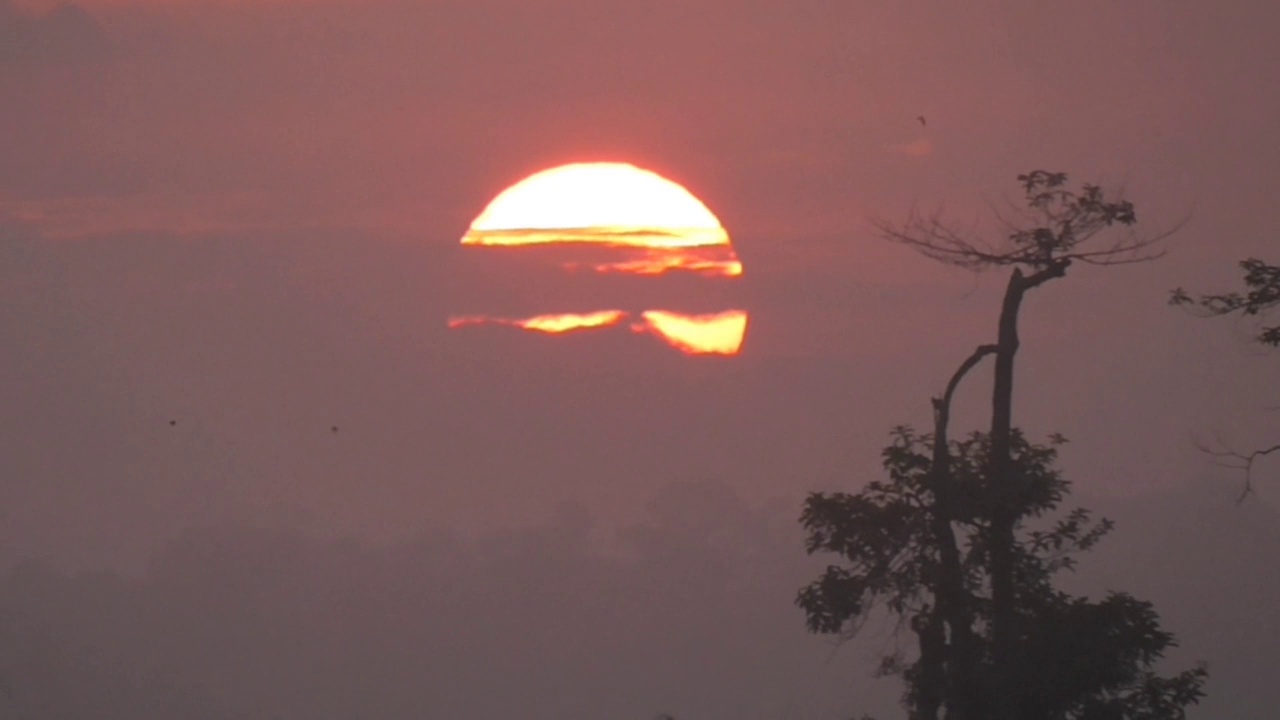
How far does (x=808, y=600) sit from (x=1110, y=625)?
5.95m

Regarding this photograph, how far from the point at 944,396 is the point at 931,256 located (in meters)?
2.82

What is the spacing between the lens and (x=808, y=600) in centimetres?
3359

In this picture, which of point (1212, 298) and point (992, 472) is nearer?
point (1212, 298)

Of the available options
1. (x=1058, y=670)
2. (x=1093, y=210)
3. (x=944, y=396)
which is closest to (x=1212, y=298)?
(x=1093, y=210)

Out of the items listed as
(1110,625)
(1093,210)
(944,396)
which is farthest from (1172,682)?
(1093,210)

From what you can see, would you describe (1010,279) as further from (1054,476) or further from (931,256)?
(1054,476)

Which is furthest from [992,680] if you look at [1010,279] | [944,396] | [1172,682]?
[1010,279]

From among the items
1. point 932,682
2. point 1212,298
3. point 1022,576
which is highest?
point 1212,298

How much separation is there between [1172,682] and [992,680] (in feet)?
12.0

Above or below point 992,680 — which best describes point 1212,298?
above

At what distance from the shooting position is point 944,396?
32.9 meters

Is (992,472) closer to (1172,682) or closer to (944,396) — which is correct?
(944,396)

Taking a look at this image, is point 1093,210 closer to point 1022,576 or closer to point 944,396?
point 944,396

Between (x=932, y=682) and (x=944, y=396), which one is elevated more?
(x=944, y=396)
